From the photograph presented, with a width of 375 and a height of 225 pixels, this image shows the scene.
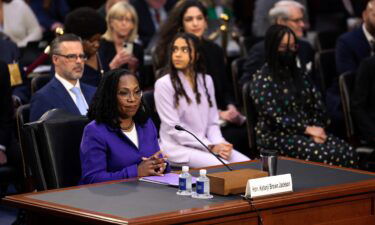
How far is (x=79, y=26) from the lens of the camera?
6371mm

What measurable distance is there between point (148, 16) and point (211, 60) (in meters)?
2.09

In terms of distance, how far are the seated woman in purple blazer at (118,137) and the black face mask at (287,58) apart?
6.05ft

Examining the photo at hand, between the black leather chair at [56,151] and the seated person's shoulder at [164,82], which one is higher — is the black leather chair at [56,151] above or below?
below

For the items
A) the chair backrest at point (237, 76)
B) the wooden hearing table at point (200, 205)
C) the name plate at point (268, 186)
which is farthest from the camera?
the chair backrest at point (237, 76)

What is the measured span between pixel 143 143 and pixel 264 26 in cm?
455

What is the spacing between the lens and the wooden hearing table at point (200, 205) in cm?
Answer: 357

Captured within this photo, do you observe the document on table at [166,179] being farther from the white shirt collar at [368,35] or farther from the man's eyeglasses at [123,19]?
the white shirt collar at [368,35]

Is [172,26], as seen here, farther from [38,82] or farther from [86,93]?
[86,93]

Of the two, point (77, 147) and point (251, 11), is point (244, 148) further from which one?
point (251, 11)

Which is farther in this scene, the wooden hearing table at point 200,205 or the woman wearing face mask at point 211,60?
the woman wearing face mask at point 211,60

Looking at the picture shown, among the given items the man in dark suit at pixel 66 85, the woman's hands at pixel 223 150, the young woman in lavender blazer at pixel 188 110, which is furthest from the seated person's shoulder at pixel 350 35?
the man in dark suit at pixel 66 85

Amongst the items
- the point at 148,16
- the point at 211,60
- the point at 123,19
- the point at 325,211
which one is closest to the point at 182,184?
the point at 325,211

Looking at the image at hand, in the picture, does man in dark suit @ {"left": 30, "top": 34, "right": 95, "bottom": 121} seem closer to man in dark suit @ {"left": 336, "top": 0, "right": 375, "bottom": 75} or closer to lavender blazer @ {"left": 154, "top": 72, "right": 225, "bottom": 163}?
lavender blazer @ {"left": 154, "top": 72, "right": 225, "bottom": 163}

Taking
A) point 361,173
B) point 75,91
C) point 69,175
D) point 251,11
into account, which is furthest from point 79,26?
point 251,11
